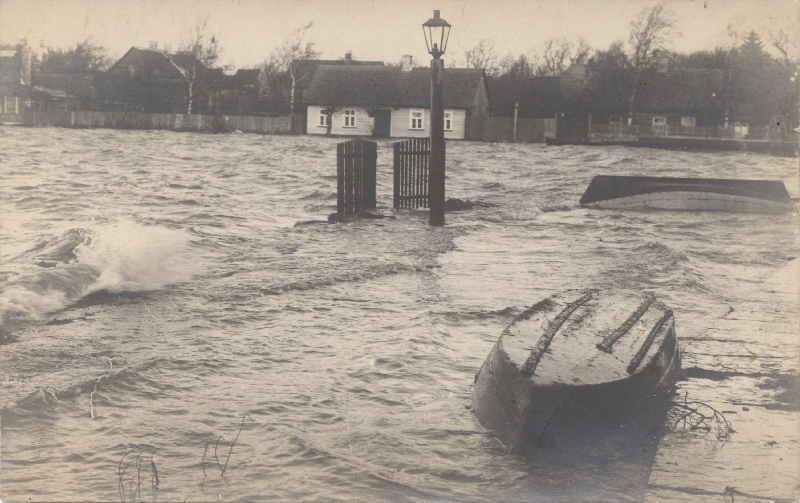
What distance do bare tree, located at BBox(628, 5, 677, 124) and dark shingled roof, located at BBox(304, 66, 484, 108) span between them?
16630 millimetres

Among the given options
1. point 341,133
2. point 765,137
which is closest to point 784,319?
point 765,137

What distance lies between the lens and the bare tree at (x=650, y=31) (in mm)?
6738

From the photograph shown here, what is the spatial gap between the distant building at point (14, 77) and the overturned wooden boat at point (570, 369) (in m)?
4.96

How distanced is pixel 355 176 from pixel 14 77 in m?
6.17

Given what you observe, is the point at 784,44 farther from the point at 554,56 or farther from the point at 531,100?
the point at 531,100

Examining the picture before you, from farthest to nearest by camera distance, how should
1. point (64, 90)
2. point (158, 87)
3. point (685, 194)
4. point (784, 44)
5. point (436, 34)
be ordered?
point (158, 87)
point (685, 194)
point (64, 90)
point (436, 34)
point (784, 44)

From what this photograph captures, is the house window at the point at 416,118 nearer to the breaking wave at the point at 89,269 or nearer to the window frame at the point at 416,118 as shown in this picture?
the window frame at the point at 416,118

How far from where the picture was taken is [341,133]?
33969 millimetres

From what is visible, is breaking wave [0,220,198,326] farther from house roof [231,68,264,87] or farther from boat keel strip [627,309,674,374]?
house roof [231,68,264,87]

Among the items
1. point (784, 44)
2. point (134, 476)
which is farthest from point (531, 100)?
point (134, 476)

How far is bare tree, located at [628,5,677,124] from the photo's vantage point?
22.1 ft

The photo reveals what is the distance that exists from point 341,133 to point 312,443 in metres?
30.7

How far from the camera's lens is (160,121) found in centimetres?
2283

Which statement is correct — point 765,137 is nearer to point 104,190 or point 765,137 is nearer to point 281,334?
point 281,334
